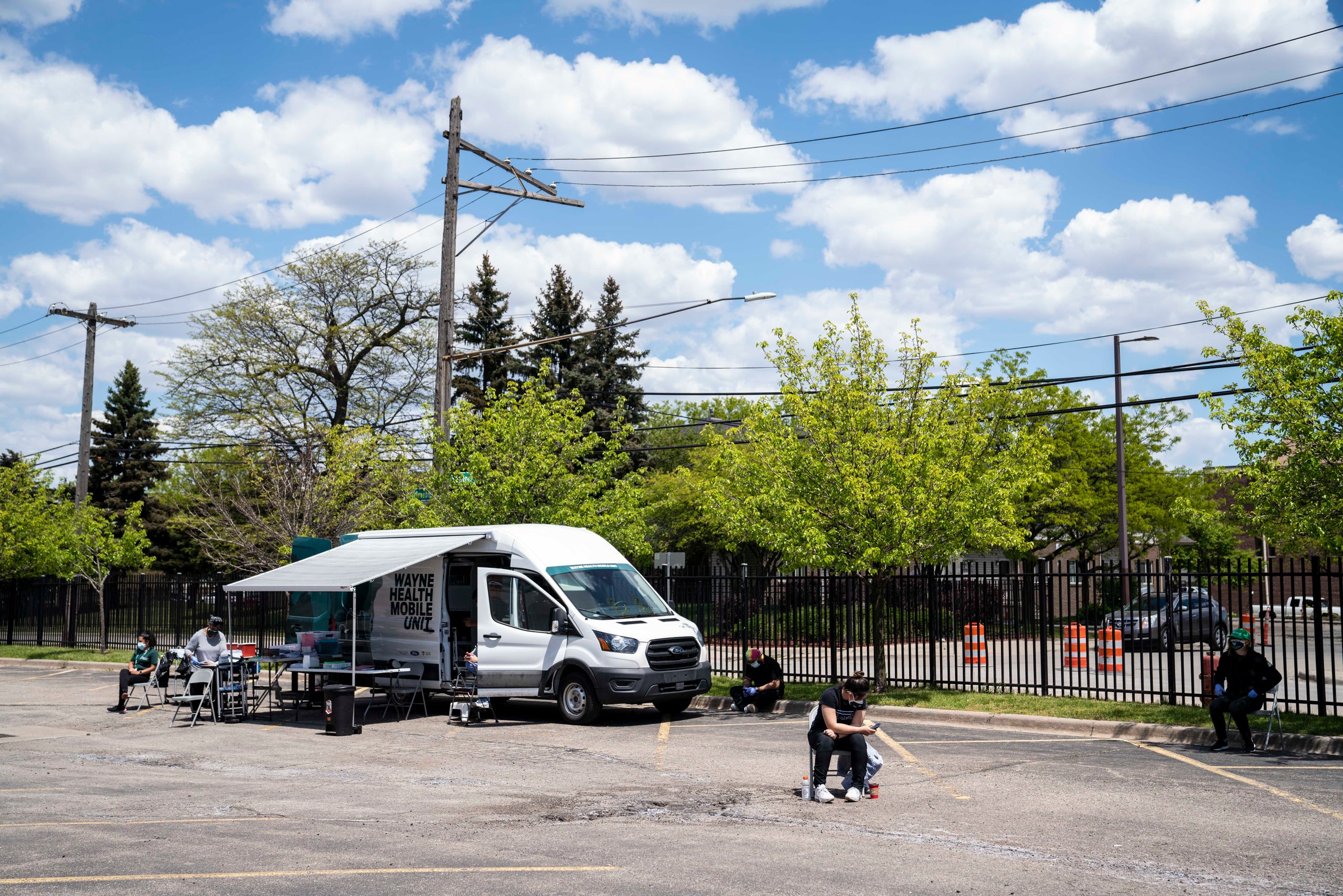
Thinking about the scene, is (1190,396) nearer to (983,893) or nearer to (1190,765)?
(1190,765)

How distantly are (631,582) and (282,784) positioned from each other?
6732 mm

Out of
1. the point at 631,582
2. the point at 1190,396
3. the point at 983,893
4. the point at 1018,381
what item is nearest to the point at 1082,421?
the point at 1018,381

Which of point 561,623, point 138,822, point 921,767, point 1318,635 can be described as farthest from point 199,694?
point 1318,635

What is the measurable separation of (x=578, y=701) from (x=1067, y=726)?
264 inches

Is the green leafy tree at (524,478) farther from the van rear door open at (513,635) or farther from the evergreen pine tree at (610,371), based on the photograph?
the evergreen pine tree at (610,371)

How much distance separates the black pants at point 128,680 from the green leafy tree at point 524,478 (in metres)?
5.91

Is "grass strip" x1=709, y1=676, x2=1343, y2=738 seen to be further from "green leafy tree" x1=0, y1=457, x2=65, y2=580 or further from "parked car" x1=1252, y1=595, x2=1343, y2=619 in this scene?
"green leafy tree" x1=0, y1=457, x2=65, y2=580

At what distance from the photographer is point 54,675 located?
2645cm

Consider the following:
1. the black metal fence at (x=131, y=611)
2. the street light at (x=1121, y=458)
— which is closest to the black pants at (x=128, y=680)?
the black metal fence at (x=131, y=611)

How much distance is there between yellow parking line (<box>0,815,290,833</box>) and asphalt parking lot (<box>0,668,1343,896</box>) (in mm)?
30

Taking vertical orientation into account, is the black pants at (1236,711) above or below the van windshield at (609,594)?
below

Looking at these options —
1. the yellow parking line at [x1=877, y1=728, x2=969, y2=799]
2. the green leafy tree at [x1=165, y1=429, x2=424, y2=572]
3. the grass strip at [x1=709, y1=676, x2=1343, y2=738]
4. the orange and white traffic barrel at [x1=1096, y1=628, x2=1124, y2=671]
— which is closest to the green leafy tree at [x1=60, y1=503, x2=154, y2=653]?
the green leafy tree at [x1=165, y1=429, x2=424, y2=572]

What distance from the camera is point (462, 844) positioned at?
8070mm

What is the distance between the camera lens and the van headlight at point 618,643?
49.8ft
